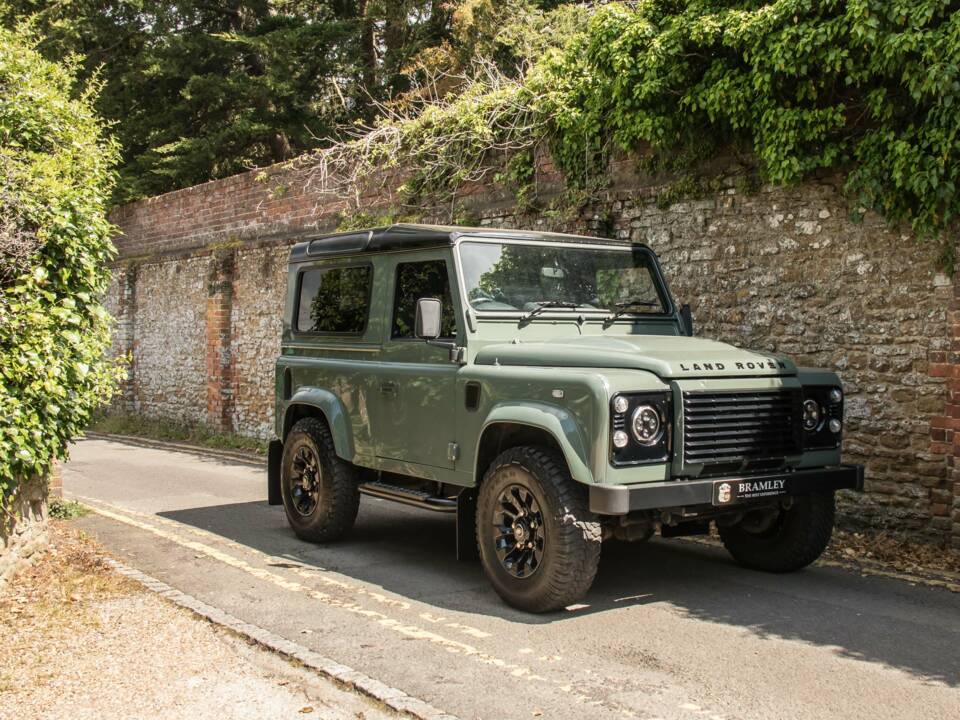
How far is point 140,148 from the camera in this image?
25.9 meters

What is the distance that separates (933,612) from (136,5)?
76.8ft

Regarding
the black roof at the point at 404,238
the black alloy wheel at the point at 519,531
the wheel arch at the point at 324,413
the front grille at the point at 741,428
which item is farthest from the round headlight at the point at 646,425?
the wheel arch at the point at 324,413

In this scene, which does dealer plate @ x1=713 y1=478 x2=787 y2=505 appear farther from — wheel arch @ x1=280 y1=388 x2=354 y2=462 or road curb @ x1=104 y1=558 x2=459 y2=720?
wheel arch @ x1=280 y1=388 x2=354 y2=462

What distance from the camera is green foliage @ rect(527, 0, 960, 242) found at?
24.7ft

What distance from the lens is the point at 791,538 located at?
683 cm

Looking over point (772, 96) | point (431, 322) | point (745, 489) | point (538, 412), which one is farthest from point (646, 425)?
point (772, 96)

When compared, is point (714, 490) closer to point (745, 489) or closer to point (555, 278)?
point (745, 489)

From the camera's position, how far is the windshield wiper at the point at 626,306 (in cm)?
712

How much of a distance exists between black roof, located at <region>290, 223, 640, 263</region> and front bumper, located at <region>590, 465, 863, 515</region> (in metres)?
2.25

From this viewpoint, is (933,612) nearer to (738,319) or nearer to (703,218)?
(738,319)

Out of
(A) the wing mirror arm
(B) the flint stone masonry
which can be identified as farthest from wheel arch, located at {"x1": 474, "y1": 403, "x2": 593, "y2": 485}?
(B) the flint stone masonry

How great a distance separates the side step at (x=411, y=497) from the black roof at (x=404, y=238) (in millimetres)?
1782

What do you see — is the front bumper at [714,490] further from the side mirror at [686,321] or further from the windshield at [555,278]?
the windshield at [555,278]

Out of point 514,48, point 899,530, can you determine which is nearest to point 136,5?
point 514,48
